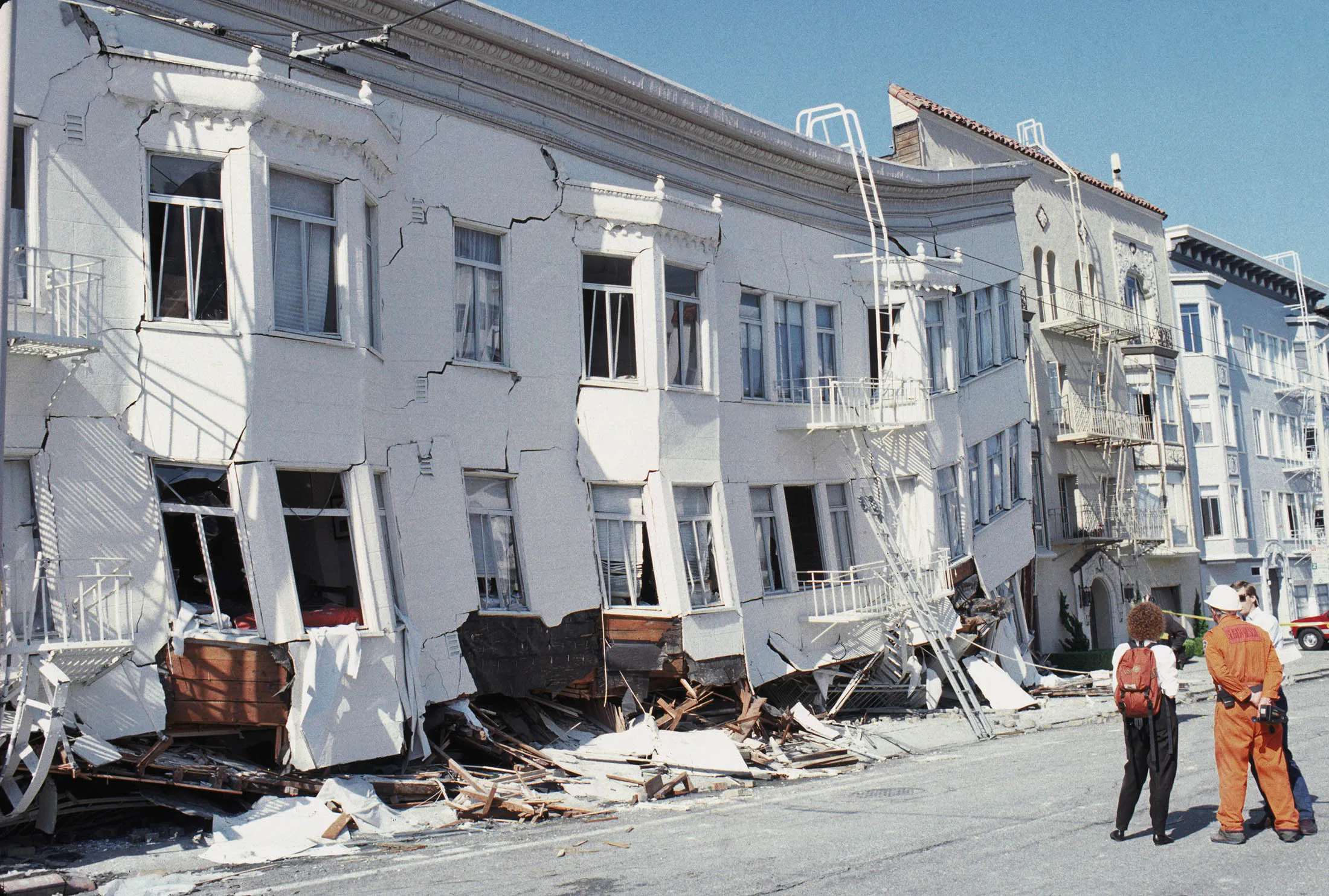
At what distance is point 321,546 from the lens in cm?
1312

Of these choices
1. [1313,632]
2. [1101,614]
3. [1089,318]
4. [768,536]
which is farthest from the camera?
[1313,632]

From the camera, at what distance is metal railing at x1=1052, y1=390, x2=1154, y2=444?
3045 cm

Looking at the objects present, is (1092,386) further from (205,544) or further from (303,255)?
(205,544)

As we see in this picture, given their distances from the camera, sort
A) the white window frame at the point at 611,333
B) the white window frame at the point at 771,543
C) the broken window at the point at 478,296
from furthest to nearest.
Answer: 1. the white window frame at the point at 771,543
2. the white window frame at the point at 611,333
3. the broken window at the point at 478,296

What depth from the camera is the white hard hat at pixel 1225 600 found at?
8.65 meters

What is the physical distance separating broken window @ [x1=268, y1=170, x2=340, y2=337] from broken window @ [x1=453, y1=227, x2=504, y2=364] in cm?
215

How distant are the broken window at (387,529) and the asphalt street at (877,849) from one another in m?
3.57

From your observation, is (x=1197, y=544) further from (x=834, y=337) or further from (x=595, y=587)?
(x=595, y=587)

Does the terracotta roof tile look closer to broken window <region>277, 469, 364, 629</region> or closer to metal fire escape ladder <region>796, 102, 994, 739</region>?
metal fire escape ladder <region>796, 102, 994, 739</region>

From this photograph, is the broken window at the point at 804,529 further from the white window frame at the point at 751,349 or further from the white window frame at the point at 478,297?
the white window frame at the point at 478,297


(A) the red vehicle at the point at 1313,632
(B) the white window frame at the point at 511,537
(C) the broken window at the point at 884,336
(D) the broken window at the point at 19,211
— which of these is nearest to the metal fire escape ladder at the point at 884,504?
(C) the broken window at the point at 884,336

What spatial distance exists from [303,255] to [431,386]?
2356 millimetres

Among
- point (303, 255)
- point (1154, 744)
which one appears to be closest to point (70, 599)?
point (303, 255)

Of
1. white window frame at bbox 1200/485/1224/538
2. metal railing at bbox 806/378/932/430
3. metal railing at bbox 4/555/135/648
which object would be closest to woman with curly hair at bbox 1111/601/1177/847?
metal railing at bbox 4/555/135/648
